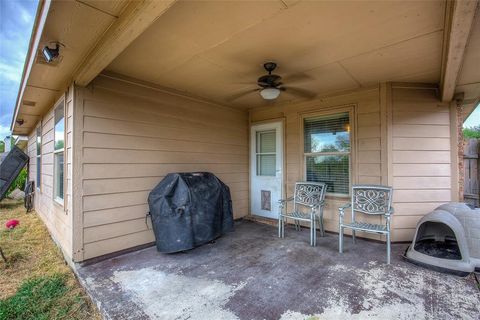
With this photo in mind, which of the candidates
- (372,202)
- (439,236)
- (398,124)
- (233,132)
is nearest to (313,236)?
(372,202)

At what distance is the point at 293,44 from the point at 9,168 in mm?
7413

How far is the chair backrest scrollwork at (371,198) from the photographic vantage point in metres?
3.21

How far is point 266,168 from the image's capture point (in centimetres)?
484

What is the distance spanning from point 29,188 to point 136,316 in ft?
21.8

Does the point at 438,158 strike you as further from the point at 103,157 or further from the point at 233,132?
the point at 103,157

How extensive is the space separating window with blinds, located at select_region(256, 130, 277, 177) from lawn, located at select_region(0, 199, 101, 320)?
134 inches

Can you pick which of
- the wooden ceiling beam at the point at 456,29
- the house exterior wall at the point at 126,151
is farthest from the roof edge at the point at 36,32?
the wooden ceiling beam at the point at 456,29

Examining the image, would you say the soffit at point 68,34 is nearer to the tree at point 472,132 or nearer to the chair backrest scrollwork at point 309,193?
the chair backrest scrollwork at point 309,193

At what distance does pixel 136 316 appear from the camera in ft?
5.93

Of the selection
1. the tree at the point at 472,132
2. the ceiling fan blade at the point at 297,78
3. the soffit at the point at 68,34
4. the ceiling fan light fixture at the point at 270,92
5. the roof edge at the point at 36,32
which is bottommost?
the ceiling fan light fixture at the point at 270,92

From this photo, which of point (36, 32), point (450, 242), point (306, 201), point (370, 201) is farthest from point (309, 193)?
point (36, 32)

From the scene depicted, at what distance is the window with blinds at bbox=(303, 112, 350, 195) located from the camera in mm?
3828

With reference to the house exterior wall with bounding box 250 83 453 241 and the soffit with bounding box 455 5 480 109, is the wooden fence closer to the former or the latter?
the soffit with bounding box 455 5 480 109

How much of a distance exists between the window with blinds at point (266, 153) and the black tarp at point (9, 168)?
245 inches
